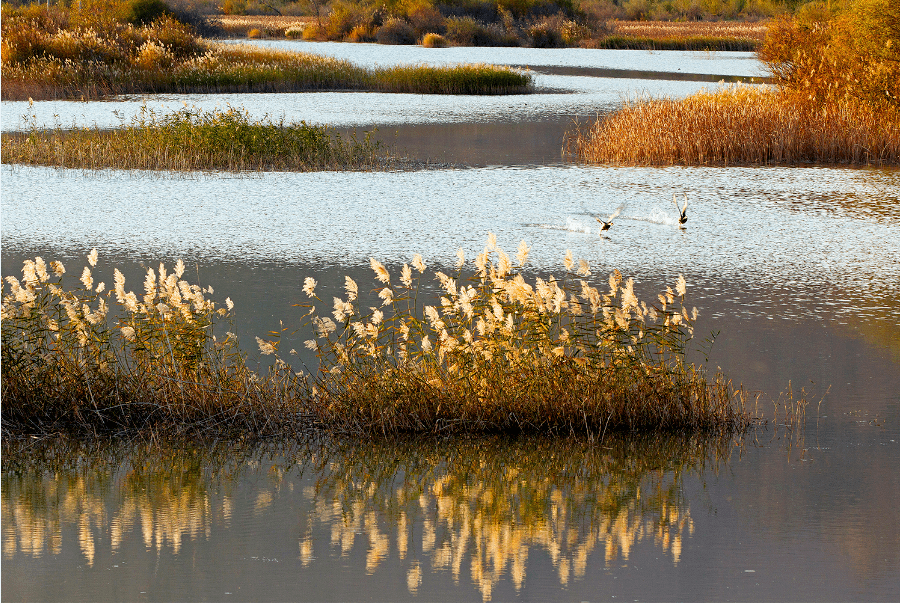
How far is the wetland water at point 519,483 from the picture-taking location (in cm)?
384

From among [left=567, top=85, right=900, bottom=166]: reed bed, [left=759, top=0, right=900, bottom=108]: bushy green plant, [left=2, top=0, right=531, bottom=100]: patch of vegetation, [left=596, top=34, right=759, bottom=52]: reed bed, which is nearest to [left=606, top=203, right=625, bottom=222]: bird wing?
[left=567, top=85, right=900, bottom=166]: reed bed

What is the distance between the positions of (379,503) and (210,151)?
11.8 metres

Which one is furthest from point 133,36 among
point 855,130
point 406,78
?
point 855,130

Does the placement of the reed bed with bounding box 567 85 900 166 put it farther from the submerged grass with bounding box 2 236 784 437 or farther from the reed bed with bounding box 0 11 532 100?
the reed bed with bounding box 0 11 532 100

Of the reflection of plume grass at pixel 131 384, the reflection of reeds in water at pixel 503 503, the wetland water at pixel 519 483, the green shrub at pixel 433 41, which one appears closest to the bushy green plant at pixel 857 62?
the wetland water at pixel 519 483

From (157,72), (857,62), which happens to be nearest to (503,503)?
(857,62)

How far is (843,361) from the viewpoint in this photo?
6.71 meters

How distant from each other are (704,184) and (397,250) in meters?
5.72

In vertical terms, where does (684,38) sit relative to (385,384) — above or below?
above

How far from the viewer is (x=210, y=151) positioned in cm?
1565

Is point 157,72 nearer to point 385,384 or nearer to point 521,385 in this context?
point 385,384

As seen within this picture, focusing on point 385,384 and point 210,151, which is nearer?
point 385,384

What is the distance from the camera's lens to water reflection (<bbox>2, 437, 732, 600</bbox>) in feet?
13.3

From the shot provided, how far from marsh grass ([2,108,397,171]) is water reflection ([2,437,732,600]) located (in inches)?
→ 415
